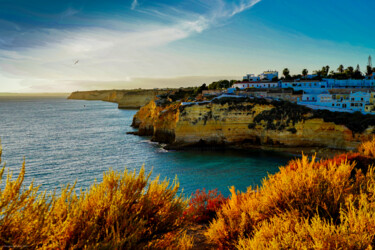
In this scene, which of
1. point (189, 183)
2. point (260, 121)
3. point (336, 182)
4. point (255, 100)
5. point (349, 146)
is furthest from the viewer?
point (255, 100)

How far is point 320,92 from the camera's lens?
2019 inches

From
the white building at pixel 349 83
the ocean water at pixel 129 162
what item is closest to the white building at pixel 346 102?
the ocean water at pixel 129 162

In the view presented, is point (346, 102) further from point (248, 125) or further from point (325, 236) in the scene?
point (325, 236)

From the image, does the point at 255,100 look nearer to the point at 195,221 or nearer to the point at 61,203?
the point at 195,221

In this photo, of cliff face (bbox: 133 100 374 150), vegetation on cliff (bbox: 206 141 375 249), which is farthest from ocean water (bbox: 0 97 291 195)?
vegetation on cliff (bbox: 206 141 375 249)

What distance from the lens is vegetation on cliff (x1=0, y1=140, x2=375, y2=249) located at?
444 centimetres

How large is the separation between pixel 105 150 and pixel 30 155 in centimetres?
938

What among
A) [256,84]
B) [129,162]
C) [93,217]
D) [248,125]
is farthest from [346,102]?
[93,217]

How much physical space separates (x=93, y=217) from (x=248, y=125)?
34.2m

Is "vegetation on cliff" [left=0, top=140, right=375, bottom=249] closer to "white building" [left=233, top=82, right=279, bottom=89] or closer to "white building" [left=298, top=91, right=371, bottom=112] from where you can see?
"white building" [left=298, top=91, right=371, bottom=112]

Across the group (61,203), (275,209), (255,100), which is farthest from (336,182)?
(255,100)

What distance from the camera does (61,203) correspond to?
5262 mm

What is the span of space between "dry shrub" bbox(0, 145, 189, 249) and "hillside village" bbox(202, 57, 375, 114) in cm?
3946

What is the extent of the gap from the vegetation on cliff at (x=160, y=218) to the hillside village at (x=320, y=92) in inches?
1428
